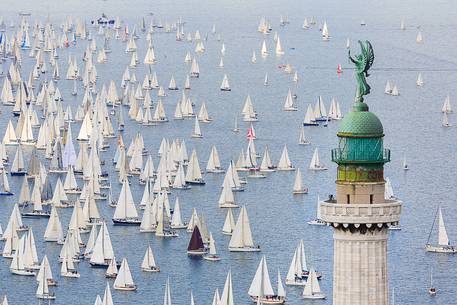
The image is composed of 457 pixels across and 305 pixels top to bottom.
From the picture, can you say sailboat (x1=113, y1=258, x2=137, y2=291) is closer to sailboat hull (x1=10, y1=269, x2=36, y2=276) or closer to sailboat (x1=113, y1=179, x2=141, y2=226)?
sailboat hull (x1=10, y1=269, x2=36, y2=276)

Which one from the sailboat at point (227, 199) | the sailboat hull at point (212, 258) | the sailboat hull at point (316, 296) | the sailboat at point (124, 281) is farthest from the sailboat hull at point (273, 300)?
the sailboat at point (227, 199)

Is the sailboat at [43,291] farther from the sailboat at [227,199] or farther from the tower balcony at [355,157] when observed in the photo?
the tower balcony at [355,157]

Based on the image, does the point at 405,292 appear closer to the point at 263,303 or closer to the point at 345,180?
the point at 263,303

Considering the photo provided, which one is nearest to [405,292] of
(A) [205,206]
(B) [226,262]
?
(B) [226,262]

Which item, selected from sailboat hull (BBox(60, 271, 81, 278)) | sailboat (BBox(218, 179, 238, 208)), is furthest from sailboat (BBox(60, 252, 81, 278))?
sailboat (BBox(218, 179, 238, 208))

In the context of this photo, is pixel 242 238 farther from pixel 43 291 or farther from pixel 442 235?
pixel 43 291

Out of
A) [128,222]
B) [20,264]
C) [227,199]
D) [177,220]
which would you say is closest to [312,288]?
[20,264]
